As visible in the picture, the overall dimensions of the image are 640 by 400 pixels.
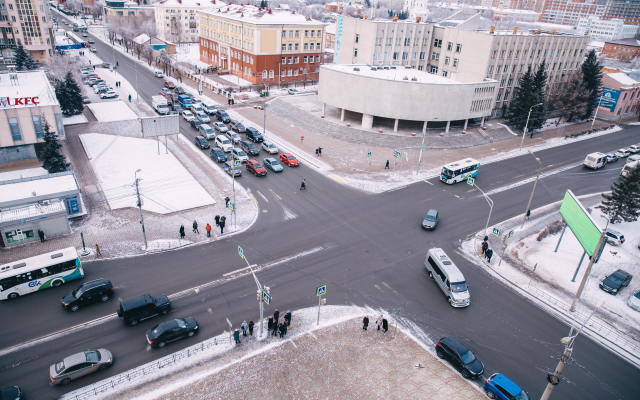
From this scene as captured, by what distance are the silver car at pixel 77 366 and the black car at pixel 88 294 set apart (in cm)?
544

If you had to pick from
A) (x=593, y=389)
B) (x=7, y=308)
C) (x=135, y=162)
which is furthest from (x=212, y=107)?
(x=593, y=389)

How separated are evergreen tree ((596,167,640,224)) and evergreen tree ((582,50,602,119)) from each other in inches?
1749

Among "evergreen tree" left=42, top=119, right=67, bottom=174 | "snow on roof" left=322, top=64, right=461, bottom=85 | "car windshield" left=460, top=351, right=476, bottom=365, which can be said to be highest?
"snow on roof" left=322, top=64, right=461, bottom=85

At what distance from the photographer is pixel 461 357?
76.8 feet

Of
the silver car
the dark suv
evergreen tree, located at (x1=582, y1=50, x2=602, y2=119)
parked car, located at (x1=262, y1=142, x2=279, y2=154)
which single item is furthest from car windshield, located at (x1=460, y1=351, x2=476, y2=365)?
evergreen tree, located at (x1=582, y1=50, x2=602, y2=119)

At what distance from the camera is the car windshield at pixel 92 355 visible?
2223cm

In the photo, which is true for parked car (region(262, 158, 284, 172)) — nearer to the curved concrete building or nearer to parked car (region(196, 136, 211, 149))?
parked car (region(196, 136, 211, 149))

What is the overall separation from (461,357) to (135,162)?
43.6m

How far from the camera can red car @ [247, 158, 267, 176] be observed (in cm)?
4803

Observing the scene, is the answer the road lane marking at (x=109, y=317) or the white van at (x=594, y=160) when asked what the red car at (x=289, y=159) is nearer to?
the road lane marking at (x=109, y=317)

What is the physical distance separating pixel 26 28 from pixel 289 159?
71634 millimetres

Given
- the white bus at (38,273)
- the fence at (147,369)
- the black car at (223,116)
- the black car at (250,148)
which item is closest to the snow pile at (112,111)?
the black car at (223,116)

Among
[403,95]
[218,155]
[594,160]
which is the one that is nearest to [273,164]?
[218,155]

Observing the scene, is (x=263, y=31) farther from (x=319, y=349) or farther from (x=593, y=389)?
(x=593, y=389)
